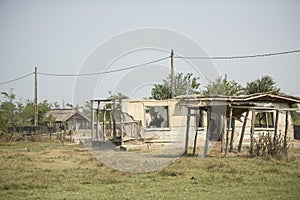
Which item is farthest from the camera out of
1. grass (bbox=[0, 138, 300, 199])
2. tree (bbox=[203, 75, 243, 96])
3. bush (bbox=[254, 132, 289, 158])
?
tree (bbox=[203, 75, 243, 96])

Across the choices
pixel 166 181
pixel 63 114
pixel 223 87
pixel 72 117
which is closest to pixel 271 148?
pixel 166 181

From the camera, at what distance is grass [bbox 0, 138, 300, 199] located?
31.6 feet

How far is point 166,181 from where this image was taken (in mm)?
11398

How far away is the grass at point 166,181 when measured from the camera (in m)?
9.62

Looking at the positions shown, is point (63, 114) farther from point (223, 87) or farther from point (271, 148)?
point (271, 148)

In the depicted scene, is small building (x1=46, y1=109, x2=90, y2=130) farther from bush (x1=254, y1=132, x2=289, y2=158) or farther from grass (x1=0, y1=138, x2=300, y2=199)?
grass (x1=0, y1=138, x2=300, y2=199)

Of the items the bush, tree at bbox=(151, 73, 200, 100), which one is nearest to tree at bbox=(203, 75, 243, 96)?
tree at bbox=(151, 73, 200, 100)

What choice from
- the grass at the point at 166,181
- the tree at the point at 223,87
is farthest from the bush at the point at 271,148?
the tree at the point at 223,87

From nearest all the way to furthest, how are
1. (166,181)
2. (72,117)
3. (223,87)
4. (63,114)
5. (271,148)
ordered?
(166,181)
(271,148)
(223,87)
(72,117)
(63,114)

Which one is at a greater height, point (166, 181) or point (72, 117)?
point (72, 117)

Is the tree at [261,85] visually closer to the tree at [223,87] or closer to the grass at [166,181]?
the tree at [223,87]

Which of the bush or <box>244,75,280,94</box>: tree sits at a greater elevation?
<box>244,75,280,94</box>: tree

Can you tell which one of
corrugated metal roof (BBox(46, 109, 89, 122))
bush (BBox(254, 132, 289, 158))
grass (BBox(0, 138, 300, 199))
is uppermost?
corrugated metal roof (BBox(46, 109, 89, 122))

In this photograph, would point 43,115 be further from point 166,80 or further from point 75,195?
point 75,195
